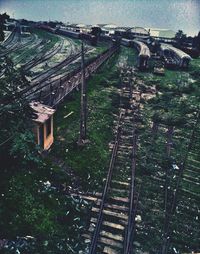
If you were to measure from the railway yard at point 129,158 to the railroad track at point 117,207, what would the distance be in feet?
0.14

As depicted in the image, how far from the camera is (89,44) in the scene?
177ft

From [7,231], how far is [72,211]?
9.64ft

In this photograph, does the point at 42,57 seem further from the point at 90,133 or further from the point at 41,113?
the point at 41,113

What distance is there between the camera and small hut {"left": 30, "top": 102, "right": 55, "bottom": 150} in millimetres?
15141

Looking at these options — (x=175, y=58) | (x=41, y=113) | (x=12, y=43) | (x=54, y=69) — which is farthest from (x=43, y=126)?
(x=12, y=43)

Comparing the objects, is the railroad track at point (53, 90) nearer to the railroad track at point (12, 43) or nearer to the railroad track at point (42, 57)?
the railroad track at point (42, 57)

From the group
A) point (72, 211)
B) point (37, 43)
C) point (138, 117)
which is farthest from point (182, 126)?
point (37, 43)

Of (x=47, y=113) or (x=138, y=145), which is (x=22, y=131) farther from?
(x=138, y=145)

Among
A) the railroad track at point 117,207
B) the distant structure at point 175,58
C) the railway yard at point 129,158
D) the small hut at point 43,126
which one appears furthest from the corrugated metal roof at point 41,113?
the distant structure at point 175,58

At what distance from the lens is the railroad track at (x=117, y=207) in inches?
452

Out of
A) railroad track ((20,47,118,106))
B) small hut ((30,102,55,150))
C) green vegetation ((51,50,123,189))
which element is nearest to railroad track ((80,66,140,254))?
green vegetation ((51,50,123,189))

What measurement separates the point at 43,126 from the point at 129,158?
18.3 ft

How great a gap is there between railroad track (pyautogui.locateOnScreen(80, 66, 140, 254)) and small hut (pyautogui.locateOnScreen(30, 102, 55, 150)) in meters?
4.05

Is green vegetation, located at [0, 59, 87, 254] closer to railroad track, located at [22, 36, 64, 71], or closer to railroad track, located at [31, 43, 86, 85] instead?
railroad track, located at [31, 43, 86, 85]
